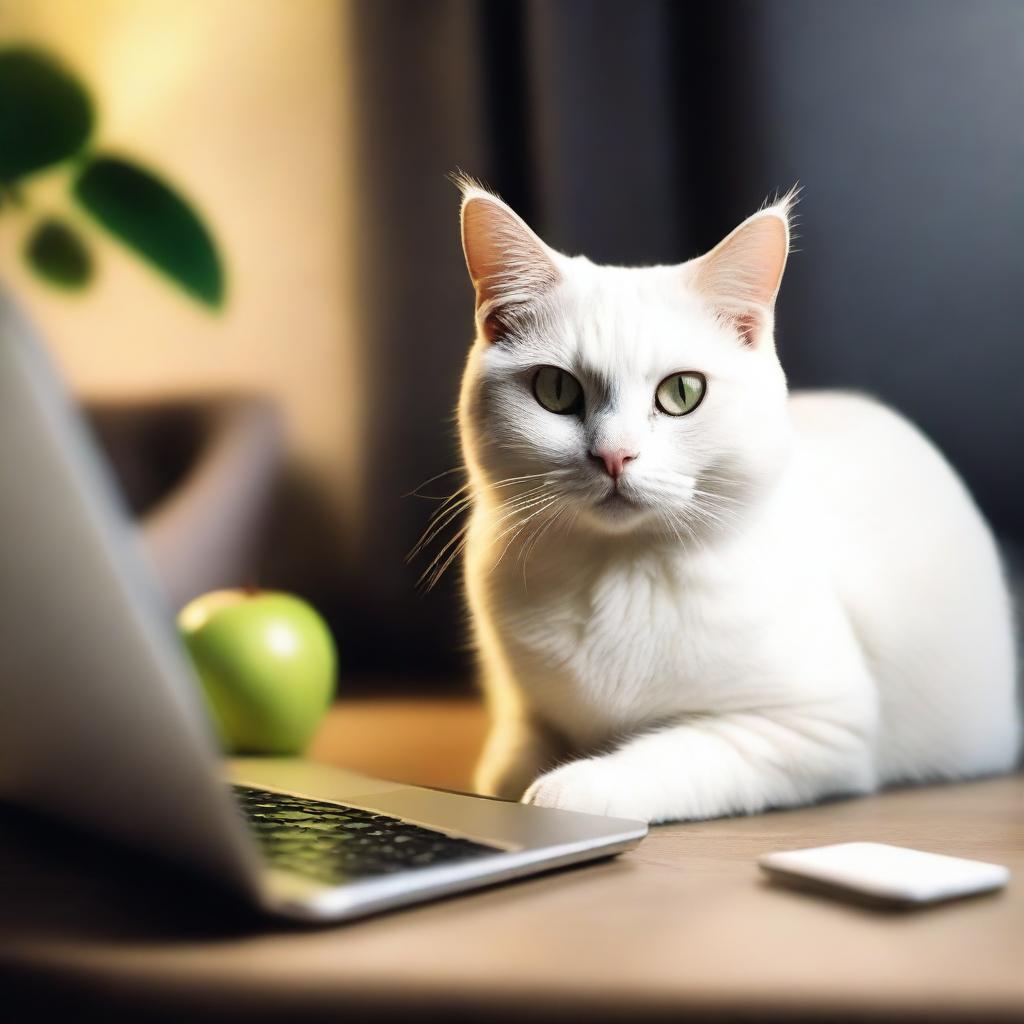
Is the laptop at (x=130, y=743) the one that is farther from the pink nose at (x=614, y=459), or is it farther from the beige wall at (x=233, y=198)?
the beige wall at (x=233, y=198)

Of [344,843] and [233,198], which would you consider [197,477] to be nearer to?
[233,198]

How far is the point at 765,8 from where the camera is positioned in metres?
1.81

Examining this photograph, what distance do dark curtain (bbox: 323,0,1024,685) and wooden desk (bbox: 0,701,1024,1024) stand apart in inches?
43.4

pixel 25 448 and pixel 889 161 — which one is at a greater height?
pixel 889 161

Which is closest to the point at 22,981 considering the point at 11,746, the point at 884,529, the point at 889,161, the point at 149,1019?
the point at 149,1019

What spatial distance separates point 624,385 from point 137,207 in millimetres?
1250

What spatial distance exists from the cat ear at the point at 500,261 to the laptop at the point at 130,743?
0.52m

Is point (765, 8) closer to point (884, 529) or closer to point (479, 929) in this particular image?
point (884, 529)

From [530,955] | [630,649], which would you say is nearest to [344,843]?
[530,955]

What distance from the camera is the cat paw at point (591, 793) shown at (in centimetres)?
98

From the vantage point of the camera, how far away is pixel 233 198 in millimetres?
2123

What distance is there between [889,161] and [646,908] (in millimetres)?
1410

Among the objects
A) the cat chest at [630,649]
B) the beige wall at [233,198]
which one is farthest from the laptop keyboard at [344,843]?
the beige wall at [233,198]

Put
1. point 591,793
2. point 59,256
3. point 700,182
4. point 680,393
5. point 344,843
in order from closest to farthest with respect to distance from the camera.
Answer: point 344,843 → point 591,793 → point 680,393 → point 700,182 → point 59,256
